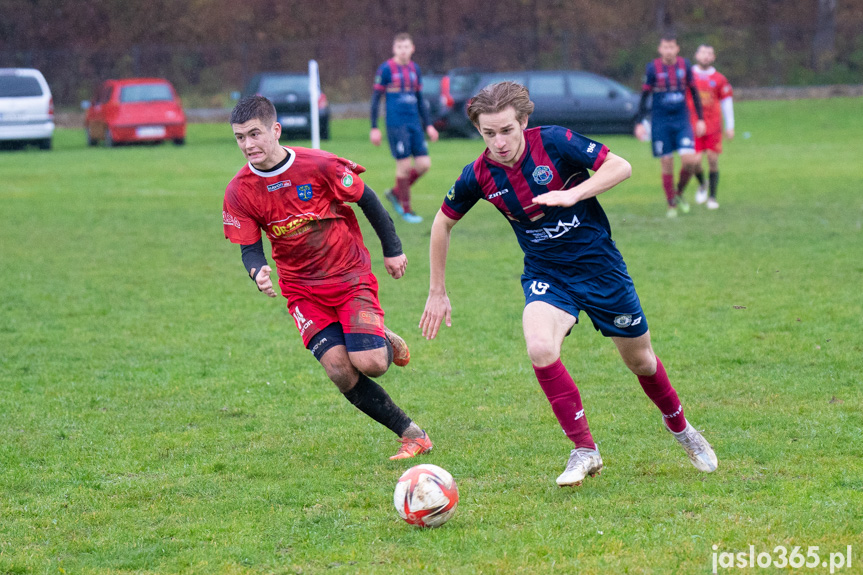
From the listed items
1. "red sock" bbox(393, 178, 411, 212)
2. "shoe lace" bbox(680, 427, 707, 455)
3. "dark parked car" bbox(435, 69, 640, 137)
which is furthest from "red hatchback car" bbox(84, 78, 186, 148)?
"shoe lace" bbox(680, 427, 707, 455)

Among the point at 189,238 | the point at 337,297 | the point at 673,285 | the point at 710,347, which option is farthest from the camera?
the point at 189,238

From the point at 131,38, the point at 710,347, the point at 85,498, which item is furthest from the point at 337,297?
the point at 131,38

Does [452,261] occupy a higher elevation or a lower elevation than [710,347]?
lower

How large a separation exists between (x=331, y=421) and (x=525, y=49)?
3379 cm

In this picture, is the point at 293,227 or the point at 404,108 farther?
the point at 404,108

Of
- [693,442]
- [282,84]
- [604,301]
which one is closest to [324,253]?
[604,301]

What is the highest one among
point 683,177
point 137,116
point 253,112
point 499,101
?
point 499,101

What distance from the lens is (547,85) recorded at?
27.4 meters

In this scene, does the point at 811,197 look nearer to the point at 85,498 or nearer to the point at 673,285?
the point at 673,285

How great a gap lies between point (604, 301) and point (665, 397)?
55 centimetres

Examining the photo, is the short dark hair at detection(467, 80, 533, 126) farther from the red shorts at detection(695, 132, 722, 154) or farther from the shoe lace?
the red shorts at detection(695, 132, 722, 154)

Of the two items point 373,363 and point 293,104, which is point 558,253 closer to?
point 373,363

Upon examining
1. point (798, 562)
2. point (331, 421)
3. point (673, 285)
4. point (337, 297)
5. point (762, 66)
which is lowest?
point (762, 66)

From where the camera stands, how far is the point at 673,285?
8.93 m
